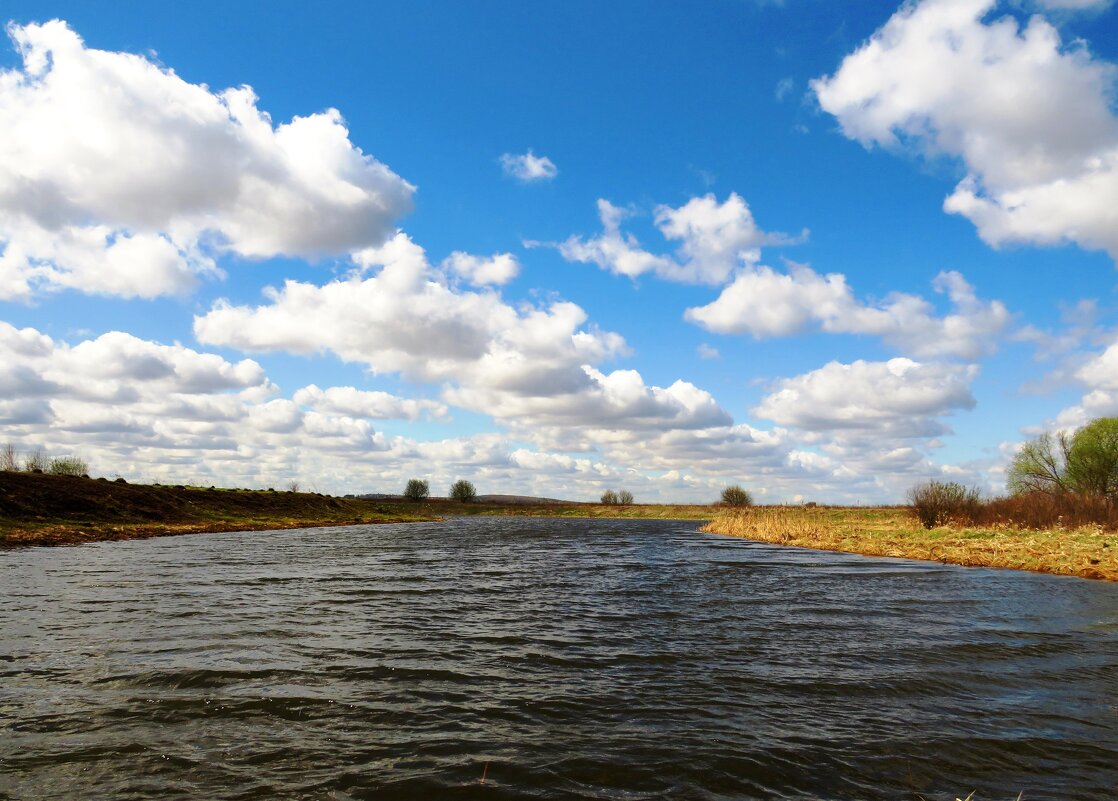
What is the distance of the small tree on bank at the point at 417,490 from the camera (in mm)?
182500

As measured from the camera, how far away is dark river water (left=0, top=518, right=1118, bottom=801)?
6477mm

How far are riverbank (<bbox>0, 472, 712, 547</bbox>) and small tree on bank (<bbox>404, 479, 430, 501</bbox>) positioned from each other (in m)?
85.2

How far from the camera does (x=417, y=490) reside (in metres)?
183

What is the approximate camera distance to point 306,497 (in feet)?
297

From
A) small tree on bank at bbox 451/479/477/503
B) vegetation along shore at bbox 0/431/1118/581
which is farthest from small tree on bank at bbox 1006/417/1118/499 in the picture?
small tree on bank at bbox 451/479/477/503

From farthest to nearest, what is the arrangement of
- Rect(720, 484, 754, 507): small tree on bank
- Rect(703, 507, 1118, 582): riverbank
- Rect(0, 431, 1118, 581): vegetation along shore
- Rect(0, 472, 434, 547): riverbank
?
Rect(720, 484, 754, 507): small tree on bank → Rect(0, 472, 434, 547): riverbank → Rect(0, 431, 1118, 581): vegetation along shore → Rect(703, 507, 1118, 582): riverbank

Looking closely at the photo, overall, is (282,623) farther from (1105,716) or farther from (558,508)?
(558,508)

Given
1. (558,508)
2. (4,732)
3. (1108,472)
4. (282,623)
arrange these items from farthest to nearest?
(558,508) → (1108,472) → (282,623) → (4,732)

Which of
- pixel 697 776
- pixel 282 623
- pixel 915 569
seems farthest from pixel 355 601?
pixel 915 569

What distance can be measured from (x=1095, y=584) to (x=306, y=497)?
294 feet

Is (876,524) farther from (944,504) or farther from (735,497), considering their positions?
(735,497)

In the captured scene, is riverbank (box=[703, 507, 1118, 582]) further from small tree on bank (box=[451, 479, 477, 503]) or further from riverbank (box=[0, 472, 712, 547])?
small tree on bank (box=[451, 479, 477, 503])

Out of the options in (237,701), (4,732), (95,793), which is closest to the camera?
(95,793)

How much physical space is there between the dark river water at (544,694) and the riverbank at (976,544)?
10639mm
